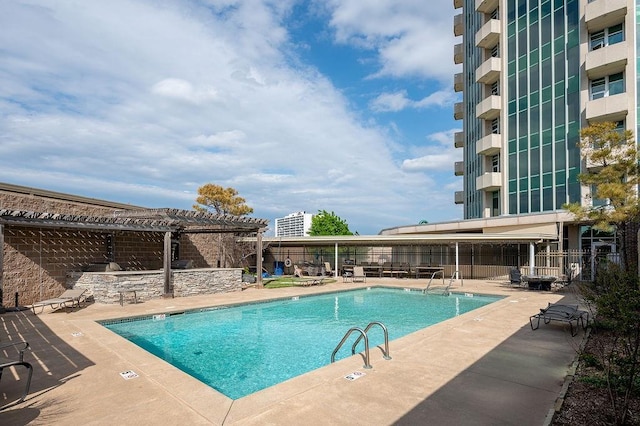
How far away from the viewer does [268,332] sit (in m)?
9.98

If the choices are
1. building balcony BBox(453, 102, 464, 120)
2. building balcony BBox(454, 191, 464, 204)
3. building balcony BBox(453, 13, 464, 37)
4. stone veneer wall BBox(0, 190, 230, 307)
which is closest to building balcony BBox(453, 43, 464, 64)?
building balcony BBox(453, 13, 464, 37)

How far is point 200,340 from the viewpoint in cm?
906

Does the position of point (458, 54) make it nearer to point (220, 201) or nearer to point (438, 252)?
point (438, 252)

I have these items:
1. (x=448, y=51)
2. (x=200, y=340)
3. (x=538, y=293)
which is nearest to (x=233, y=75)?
(x=200, y=340)

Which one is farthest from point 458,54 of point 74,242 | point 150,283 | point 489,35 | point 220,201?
point 74,242

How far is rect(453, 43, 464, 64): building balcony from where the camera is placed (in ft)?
125

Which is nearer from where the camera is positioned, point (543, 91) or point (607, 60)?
point (607, 60)

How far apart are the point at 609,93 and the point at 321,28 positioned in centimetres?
1779

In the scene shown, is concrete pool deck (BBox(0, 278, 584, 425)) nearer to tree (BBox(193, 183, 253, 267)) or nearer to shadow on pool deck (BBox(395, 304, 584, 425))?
shadow on pool deck (BBox(395, 304, 584, 425))

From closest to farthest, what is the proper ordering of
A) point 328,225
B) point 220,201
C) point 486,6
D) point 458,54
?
point 486,6 < point 458,54 < point 220,201 < point 328,225

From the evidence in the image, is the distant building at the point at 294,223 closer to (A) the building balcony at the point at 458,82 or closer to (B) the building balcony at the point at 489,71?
(A) the building balcony at the point at 458,82

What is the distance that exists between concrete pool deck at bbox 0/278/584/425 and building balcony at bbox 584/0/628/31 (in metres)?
22.5

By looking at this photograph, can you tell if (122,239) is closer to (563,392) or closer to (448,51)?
(563,392)

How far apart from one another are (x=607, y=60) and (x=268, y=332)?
2469 cm
